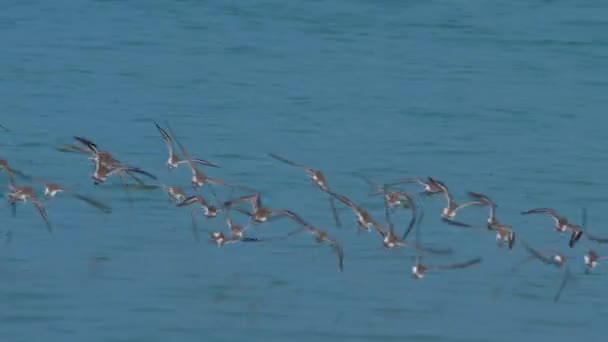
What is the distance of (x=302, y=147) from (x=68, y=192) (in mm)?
3369

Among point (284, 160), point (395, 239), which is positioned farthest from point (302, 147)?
point (395, 239)

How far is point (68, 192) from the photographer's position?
15.9 meters

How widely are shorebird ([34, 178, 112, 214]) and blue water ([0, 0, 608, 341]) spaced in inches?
4.5

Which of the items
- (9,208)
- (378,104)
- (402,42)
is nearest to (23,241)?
(9,208)

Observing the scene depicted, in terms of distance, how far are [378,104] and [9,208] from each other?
676 centimetres

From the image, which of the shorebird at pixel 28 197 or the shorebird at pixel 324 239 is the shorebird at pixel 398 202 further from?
the shorebird at pixel 28 197

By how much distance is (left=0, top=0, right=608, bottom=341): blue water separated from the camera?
12.7 meters

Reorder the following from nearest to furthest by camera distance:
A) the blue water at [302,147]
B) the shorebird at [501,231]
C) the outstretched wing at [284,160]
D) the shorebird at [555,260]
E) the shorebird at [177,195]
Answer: the blue water at [302,147]
the shorebird at [555,260]
the shorebird at [501,231]
the shorebird at [177,195]
the outstretched wing at [284,160]

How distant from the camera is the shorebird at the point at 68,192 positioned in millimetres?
14656

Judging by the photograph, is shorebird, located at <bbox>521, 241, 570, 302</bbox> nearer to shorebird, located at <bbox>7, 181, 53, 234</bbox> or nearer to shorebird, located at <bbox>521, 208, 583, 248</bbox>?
shorebird, located at <bbox>521, 208, 583, 248</bbox>

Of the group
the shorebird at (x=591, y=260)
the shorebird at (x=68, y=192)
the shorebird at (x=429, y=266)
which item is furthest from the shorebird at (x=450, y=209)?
the shorebird at (x=68, y=192)

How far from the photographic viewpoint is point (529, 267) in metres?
13.9

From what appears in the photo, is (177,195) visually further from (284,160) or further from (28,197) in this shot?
(284,160)

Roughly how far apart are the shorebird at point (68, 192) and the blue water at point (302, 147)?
4.5 inches
